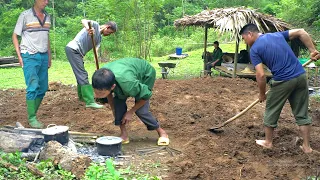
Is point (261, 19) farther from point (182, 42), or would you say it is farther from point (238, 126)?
point (182, 42)

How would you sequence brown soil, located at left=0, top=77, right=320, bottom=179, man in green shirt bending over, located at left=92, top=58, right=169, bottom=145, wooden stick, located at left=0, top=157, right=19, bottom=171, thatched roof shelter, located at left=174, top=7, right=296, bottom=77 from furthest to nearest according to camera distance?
thatched roof shelter, located at left=174, top=7, right=296, bottom=77 → brown soil, located at left=0, top=77, right=320, bottom=179 → man in green shirt bending over, located at left=92, top=58, right=169, bottom=145 → wooden stick, located at left=0, top=157, right=19, bottom=171

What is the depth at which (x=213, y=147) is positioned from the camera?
15.9 feet

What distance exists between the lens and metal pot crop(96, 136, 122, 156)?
14.4 feet

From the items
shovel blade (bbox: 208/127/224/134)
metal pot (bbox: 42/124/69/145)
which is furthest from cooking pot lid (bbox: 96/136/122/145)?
shovel blade (bbox: 208/127/224/134)

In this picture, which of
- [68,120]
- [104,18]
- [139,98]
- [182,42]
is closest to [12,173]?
[139,98]

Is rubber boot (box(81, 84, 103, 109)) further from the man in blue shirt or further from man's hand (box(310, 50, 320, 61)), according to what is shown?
man's hand (box(310, 50, 320, 61))

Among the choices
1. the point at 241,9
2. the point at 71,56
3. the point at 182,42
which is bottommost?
the point at 182,42

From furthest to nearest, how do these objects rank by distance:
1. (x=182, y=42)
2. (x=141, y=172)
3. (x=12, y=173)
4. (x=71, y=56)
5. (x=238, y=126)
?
(x=182, y=42), (x=71, y=56), (x=238, y=126), (x=141, y=172), (x=12, y=173)

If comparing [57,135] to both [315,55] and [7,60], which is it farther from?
[7,60]

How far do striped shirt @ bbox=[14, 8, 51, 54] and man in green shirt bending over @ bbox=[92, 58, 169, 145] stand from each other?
5.41 ft

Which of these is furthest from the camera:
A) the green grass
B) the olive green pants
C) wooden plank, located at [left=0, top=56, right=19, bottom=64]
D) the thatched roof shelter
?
wooden plank, located at [left=0, top=56, right=19, bottom=64]

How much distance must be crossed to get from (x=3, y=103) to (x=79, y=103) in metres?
1.68

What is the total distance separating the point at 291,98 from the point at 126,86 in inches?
81.1

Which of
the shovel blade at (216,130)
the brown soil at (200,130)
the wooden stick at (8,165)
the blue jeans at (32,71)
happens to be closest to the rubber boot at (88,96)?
the brown soil at (200,130)
